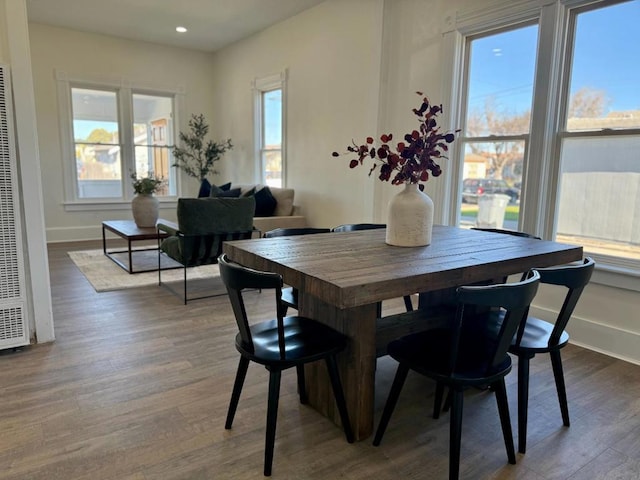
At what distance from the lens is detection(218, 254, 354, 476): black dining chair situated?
5.47 ft

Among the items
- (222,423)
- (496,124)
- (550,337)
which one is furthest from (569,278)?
(496,124)

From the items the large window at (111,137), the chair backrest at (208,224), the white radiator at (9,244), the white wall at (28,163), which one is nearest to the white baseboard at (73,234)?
the large window at (111,137)

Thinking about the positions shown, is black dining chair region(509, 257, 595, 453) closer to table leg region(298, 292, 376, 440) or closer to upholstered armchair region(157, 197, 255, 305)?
table leg region(298, 292, 376, 440)

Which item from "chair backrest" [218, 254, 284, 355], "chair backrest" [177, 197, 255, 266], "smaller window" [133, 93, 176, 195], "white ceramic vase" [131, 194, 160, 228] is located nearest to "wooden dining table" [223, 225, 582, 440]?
"chair backrest" [218, 254, 284, 355]

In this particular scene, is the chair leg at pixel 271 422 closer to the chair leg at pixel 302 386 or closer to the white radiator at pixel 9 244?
the chair leg at pixel 302 386

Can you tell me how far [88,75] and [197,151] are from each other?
192cm

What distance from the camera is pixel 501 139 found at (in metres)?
3.67

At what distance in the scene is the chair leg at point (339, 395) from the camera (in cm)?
193

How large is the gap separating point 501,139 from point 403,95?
1.17m

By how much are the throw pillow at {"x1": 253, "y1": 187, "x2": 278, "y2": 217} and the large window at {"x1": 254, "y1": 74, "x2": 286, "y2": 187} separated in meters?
0.57

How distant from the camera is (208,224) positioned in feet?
13.1

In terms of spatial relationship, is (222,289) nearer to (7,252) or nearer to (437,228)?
(7,252)

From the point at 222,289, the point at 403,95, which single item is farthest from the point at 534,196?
the point at 222,289

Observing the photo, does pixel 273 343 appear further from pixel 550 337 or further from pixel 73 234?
pixel 73 234
